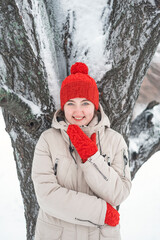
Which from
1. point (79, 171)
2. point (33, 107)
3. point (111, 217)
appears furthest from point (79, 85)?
point (111, 217)

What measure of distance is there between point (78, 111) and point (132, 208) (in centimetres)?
281

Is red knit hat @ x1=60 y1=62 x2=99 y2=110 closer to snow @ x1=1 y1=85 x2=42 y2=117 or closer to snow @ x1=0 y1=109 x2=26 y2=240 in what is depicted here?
snow @ x1=1 y1=85 x2=42 y2=117

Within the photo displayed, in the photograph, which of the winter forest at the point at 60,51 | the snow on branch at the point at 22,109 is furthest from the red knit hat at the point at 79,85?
the snow on branch at the point at 22,109

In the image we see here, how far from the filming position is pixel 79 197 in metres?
1.09

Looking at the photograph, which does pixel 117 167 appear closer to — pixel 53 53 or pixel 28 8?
pixel 53 53

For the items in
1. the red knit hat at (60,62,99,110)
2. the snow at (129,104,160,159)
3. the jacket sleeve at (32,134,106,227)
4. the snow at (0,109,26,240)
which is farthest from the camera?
the snow at (0,109,26,240)

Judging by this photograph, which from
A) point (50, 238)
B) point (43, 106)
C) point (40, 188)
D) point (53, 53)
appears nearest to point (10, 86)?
point (43, 106)

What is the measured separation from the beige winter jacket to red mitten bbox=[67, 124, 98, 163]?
0.03 m

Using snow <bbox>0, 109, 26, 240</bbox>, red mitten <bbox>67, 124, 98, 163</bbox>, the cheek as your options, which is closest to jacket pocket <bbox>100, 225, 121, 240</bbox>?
red mitten <bbox>67, 124, 98, 163</bbox>

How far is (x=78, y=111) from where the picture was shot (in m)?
1.21

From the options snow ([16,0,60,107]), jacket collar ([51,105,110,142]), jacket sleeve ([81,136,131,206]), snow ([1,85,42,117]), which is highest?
snow ([16,0,60,107])

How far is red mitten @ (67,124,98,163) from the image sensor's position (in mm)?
1087

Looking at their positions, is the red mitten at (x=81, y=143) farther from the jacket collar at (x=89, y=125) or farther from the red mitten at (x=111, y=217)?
the red mitten at (x=111, y=217)

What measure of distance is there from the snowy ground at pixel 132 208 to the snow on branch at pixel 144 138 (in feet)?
4.99
